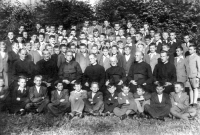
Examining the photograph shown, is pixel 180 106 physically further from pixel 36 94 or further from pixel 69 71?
pixel 36 94

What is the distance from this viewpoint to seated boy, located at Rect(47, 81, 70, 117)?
598cm

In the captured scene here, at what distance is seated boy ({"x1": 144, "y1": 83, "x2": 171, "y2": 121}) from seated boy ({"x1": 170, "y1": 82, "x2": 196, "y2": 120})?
13 cm

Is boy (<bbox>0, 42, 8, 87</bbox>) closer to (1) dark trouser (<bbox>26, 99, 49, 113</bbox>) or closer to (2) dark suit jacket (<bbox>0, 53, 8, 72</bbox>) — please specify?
(2) dark suit jacket (<bbox>0, 53, 8, 72</bbox>)

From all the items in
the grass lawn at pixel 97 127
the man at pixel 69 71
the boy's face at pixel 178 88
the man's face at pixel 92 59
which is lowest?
the grass lawn at pixel 97 127

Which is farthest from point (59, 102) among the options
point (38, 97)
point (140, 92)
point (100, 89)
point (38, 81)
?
point (140, 92)

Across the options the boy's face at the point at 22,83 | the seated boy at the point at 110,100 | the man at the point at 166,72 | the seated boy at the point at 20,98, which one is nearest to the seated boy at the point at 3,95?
the seated boy at the point at 20,98

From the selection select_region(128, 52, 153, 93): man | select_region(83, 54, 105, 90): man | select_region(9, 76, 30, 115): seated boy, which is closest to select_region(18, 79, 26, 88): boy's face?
select_region(9, 76, 30, 115): seated boy

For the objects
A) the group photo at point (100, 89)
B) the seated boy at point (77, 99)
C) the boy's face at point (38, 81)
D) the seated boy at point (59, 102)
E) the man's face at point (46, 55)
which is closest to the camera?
the group photo at point (100, 89)

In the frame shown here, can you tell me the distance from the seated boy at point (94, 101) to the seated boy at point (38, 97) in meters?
0.95

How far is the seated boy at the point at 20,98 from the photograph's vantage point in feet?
20.1

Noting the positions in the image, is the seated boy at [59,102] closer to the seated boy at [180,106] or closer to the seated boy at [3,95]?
the seated boy at [3,95]

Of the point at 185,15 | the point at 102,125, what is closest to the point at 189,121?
the point at 102,125

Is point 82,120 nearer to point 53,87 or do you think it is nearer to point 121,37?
point 53,87

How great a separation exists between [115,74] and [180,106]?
5.59 feet
